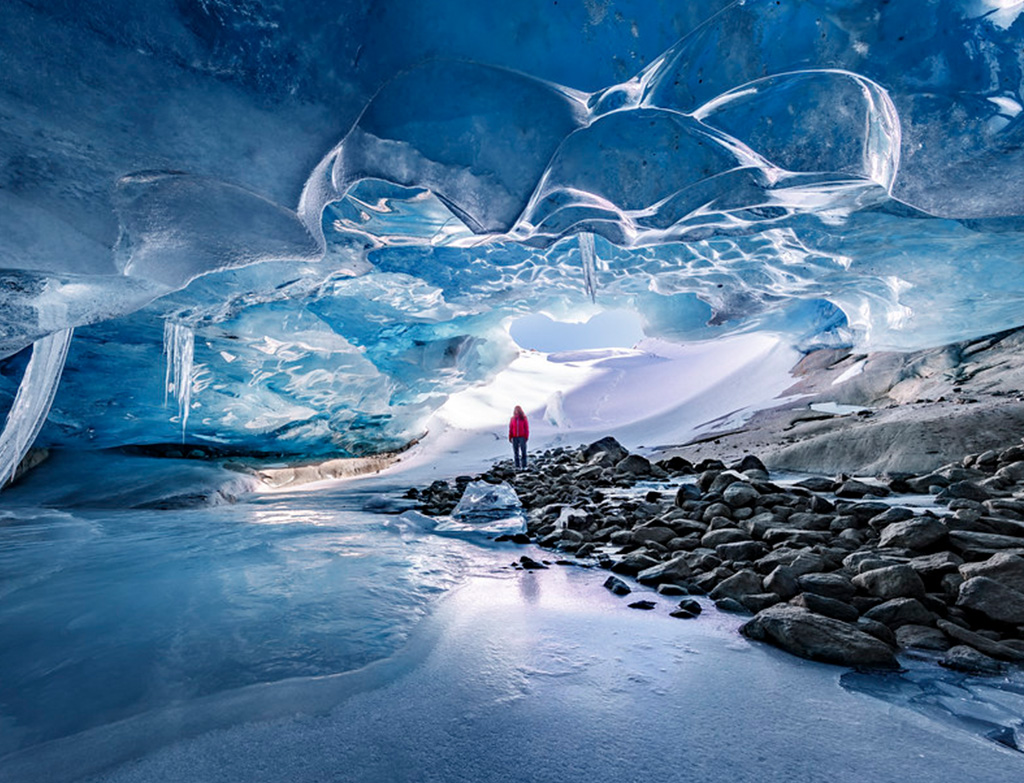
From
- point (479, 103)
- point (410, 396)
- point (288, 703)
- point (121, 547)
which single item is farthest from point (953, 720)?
A: point (410, 396)

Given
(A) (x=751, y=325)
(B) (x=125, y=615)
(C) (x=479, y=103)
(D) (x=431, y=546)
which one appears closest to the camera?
(B) (x=125, y=615)

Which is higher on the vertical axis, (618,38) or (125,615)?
(618,38)

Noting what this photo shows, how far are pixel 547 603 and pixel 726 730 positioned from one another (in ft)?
3.21

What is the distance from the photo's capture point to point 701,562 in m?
2.27

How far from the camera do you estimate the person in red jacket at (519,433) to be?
9234 mm

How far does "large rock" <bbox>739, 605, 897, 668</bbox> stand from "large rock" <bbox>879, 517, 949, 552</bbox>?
33.3 inches

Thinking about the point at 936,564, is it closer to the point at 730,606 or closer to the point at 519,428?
the point at 730,606

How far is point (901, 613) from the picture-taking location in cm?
154

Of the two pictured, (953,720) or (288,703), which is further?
(288,703)

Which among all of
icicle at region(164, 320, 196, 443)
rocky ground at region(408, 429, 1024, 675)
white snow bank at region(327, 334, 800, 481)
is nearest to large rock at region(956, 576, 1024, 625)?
rocky ground at region(408, 429, 1024, 675)

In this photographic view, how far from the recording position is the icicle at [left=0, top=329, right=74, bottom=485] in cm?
489

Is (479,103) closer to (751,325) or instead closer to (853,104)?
(853,104)

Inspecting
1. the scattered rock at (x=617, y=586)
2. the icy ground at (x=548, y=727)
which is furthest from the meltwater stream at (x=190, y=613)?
the scattered rock at (x=617, y=586)

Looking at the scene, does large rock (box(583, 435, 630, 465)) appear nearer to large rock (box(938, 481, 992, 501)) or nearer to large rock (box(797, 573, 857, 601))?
large rock (box(938, 481, 992, 501))
